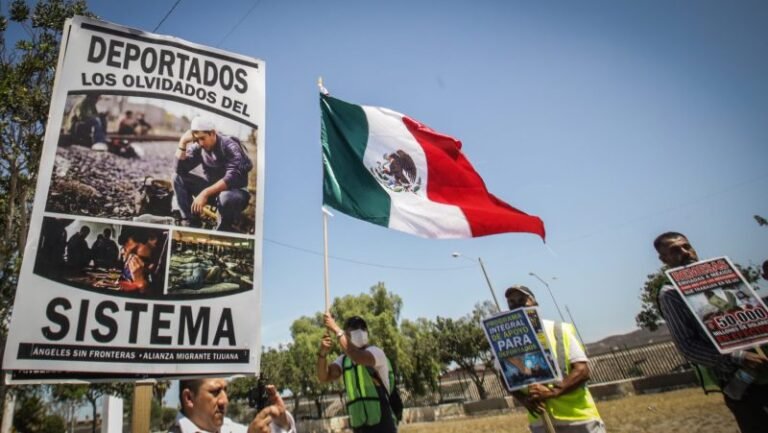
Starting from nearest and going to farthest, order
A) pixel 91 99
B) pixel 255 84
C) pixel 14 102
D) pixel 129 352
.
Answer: pixel 129 352 → pixel 91 99 → pixel 255 84 → pixel 14 102

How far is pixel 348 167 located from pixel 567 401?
3624 mm

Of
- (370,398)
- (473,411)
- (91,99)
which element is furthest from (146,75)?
(473,411)

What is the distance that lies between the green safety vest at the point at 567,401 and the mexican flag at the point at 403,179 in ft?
5.83

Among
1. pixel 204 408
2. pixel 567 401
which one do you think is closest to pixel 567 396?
pixel 567 401

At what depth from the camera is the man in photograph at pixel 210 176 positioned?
9.24ft

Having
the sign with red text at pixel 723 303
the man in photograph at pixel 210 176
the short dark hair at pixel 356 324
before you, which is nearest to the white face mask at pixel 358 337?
the short dark hair at pixel 356 324

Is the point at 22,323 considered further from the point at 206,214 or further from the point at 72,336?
the point at 206,214

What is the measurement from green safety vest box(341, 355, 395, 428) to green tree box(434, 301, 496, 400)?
30658mm

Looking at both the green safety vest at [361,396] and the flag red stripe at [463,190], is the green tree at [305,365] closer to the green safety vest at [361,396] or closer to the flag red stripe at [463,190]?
the flag red stripe at [463,190]

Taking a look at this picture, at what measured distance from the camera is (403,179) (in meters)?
5.48

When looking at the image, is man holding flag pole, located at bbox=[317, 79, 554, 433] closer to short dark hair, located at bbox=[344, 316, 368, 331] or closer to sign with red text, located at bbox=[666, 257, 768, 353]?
short dark hair, located at bbox=[344, 316, 368, 331]

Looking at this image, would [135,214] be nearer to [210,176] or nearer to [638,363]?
[210,176]

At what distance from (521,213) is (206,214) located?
403 cm

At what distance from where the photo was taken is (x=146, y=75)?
3.04 m
